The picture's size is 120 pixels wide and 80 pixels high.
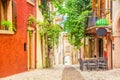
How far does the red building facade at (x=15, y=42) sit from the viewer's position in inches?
633

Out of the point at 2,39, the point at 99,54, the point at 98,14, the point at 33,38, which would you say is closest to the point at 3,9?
the point at 2,39

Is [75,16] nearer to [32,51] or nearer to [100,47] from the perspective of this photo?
[100,47]

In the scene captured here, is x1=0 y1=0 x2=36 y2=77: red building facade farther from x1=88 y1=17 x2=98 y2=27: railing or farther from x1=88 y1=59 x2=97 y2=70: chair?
x1=88 y1=17 x2=98 y2=27: railing

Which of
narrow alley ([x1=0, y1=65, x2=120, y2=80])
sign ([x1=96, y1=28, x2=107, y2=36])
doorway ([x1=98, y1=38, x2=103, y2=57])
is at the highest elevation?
sign ([x1=96, y1=28, x2=107, y2=36])

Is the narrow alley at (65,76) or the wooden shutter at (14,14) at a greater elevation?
the wooden shutter at (14,14)

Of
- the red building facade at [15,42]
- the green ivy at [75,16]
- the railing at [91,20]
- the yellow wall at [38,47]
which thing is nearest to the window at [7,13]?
the red building facade at [15,42]

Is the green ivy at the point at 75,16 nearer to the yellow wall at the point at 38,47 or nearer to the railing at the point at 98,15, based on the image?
the railing at the point at 98,15

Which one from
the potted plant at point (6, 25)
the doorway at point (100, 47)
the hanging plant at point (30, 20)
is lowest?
the doorway at point (100, 47)

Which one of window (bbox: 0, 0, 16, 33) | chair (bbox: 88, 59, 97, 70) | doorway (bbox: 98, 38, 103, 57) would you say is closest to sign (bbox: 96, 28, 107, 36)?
chair (bbox: 88, 59, 97, 70)

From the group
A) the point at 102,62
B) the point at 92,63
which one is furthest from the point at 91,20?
the point at 92,63

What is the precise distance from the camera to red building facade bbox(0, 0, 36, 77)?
16.1 meters

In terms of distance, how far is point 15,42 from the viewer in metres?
17.9

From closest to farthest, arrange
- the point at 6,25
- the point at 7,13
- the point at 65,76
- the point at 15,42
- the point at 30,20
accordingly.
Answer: the point at 6,25 < the point at 65,76 < the point at 7,13 < the point at 15,42 < the point at 30,20

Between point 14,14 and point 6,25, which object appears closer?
point 6,25
